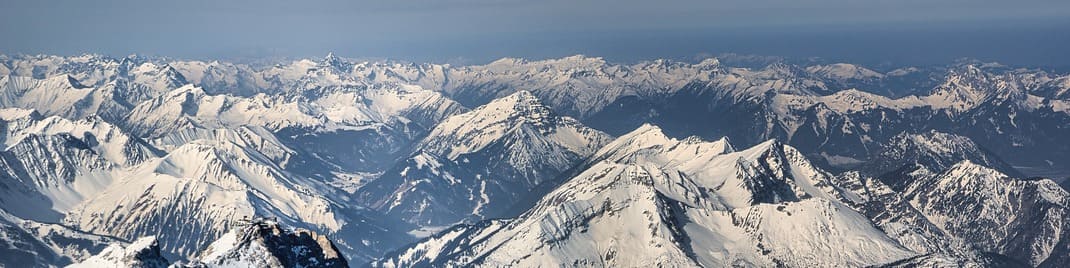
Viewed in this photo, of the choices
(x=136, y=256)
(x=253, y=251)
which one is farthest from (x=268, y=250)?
(x=136, y=256)

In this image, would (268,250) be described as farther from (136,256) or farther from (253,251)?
(136,256)

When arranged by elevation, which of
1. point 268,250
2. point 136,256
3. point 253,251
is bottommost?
point 268,250

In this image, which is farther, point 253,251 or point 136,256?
point 136,256

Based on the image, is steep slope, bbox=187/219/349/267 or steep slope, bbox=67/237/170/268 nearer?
steep slope, bbox=187/219/349/267

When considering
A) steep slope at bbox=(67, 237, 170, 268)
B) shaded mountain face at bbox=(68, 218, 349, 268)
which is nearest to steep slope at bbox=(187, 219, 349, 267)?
shaded mountain face at bbox=(68, 218, 349, 268)

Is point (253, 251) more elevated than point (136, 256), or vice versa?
point (136, 256)

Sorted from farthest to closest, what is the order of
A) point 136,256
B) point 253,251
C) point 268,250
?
point 136,256 → point 268,250 → point 253,251

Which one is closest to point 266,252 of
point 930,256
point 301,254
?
point 301,254

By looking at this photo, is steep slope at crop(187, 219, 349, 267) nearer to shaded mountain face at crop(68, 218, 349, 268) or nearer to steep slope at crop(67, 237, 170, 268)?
shaded mountain face at crop(68, 218, 349, 268)

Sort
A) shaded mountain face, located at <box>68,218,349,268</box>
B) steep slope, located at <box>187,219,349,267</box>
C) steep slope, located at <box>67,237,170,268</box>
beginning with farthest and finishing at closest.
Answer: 1. steep slope, located at <box>67,237,170,268</box>
2. shaded mountain face, located at <box>68,218,349,268</box>
3. steep slope, located at <box>187,219,349,267</box>

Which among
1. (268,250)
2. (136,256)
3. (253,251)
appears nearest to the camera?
(253,251)

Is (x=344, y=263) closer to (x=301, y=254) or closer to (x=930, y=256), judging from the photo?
(x=301, y=254)

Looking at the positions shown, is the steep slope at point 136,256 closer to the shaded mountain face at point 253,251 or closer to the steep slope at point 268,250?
the shaded mountain face at point 253,251
